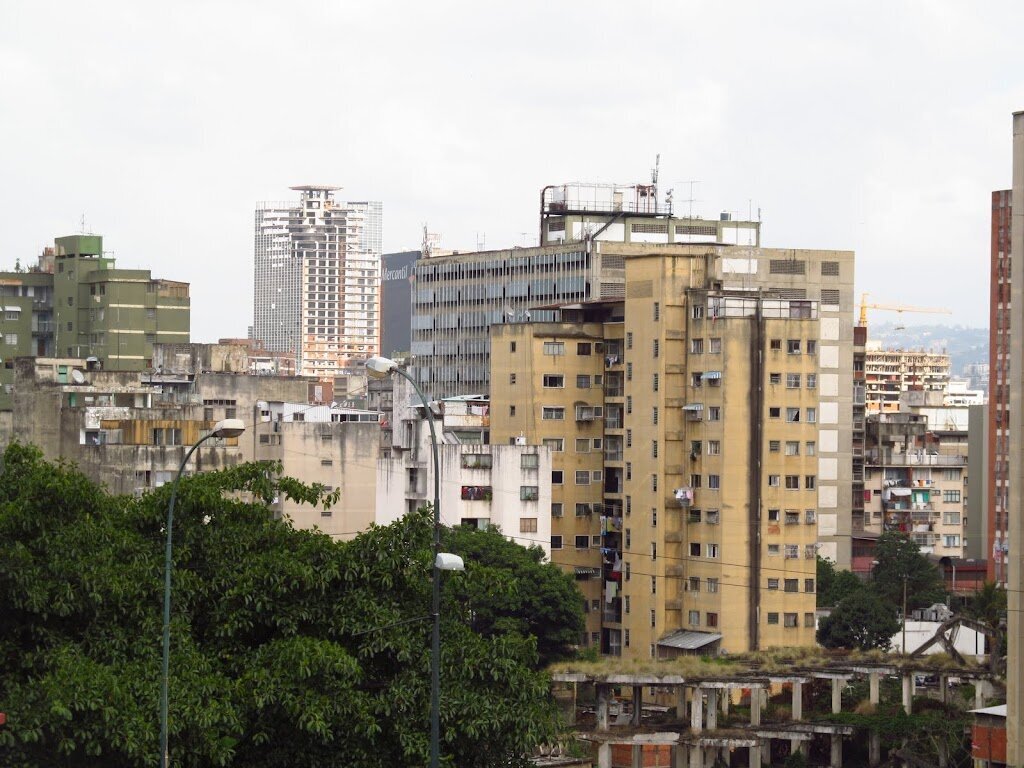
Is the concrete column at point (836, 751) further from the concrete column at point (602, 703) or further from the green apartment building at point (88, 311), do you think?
the green apartment building at point (88, 311)

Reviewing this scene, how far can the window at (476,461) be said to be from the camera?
9550 centimetres

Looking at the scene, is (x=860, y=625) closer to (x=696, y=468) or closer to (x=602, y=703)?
(x=696, y=468)

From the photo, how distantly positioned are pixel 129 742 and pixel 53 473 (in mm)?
7301

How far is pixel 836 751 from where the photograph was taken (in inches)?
3073

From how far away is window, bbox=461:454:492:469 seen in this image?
9550 centimetres

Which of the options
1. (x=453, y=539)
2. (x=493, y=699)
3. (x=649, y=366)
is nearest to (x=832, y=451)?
(x=649, y=366)

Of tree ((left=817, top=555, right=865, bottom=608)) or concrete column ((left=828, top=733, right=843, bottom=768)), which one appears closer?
concrete column ((left=828, top=733, right=843, bottom=768))

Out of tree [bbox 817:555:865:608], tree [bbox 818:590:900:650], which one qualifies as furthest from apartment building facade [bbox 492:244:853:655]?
tree [bbox 817:555:865:608]

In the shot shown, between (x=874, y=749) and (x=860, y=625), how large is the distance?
978 inches

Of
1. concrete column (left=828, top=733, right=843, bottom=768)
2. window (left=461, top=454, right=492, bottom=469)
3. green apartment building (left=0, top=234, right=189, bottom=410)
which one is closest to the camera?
concrete column (left=828, top=733, right=843, bottom=768)

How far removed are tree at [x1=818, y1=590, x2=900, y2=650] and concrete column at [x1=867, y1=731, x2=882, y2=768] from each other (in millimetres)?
23372

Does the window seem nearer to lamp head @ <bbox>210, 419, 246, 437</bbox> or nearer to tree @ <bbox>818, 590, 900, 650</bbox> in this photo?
tree @ <bbox>818, 590, 900, 650</bbox>

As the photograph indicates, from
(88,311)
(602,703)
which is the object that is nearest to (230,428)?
(602,703)

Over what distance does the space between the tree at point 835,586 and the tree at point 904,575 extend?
1750 mm
